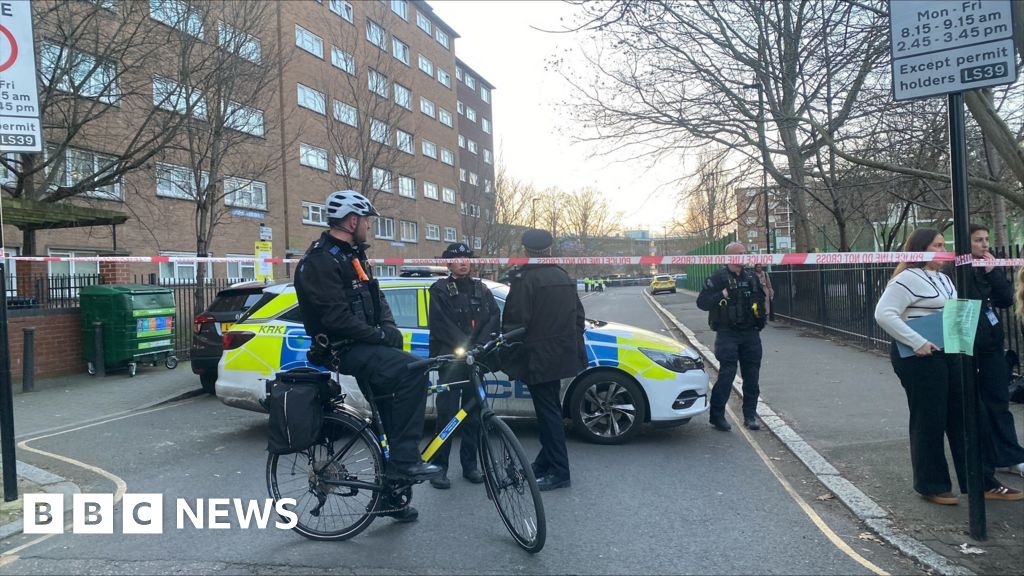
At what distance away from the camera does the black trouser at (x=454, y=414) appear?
4.23m

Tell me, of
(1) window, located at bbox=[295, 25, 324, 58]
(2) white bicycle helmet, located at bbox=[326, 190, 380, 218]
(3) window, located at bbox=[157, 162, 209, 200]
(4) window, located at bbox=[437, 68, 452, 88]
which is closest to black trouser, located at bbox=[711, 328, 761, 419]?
(2) white bicycle helmet, located at bbox=[326, 190, 380, 218]

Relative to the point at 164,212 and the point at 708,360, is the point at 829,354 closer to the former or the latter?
the point at 708,360

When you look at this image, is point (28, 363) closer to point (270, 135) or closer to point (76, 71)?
point (76, 71)

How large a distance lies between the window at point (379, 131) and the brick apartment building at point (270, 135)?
86mm

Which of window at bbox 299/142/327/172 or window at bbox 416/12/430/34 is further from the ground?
window at bbox 416/12/430/34

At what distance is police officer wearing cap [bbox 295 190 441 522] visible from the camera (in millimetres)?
3855

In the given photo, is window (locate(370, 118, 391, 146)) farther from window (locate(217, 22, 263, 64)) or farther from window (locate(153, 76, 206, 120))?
window (locate(153, 76, 206, 120))

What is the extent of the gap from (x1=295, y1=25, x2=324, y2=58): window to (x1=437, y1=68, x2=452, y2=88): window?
14.2 meters

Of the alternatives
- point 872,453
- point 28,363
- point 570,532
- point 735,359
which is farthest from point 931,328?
point 28,363

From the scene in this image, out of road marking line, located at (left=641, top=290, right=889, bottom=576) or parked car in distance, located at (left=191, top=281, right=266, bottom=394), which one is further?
parked car in distance, located at (left=191, top=281, right=266, bottom=394)

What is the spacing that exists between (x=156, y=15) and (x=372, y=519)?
12.8 meters

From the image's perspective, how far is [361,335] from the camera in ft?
12.7

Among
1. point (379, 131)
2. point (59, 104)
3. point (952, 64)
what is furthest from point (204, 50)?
point (952, 64)

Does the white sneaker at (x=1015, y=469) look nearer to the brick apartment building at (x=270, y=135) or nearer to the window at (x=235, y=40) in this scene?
the brick apartment building at (x=270, y=135)
